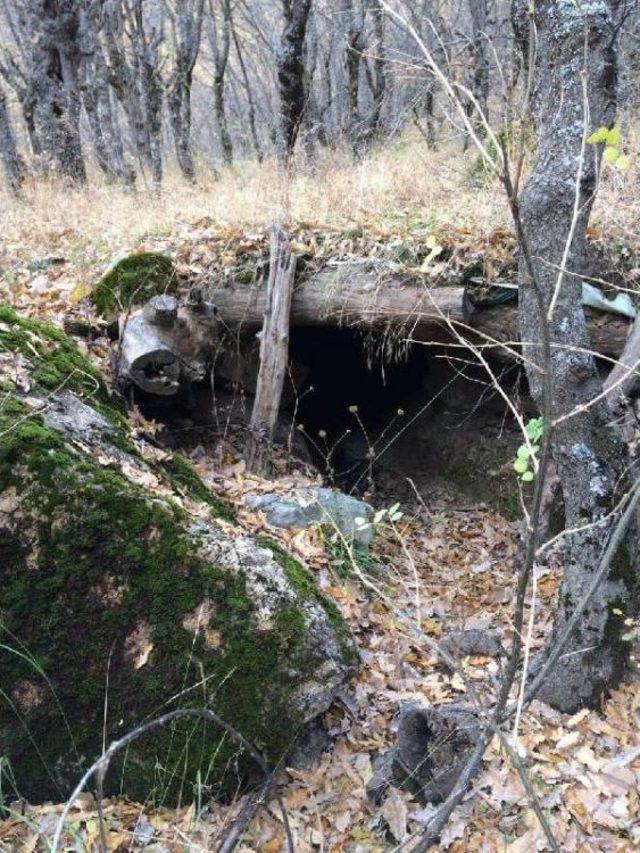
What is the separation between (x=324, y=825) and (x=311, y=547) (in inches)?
67.8

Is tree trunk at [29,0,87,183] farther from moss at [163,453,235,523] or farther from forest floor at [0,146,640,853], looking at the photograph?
moss at [163,453,235,523]

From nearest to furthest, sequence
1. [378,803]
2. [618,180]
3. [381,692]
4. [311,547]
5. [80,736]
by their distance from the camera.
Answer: [80,736]
[378,803]
[381,692]
[311,547]
[618,180]

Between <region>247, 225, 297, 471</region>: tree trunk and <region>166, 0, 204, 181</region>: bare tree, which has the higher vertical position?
<region>166, 0, 204, 181</region>: bare tree

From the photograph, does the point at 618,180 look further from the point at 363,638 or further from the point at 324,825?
the point at 324,825

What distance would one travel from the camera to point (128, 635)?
10.1 feet

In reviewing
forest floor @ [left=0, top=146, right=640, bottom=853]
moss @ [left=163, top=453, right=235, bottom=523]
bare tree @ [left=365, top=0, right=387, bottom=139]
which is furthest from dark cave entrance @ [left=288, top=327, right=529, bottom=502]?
bare tree @ [left=365, top=0, right=387, bottom=139]

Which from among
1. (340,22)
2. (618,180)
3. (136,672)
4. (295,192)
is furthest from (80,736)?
(340,22)

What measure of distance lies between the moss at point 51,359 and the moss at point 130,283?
1.16 meters

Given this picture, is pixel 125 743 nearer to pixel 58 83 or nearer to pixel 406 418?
pixel 406 418

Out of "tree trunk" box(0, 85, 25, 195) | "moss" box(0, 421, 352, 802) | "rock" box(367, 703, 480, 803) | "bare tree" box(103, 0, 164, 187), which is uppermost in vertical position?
"bare tree" box(103, 0, 164, 187)

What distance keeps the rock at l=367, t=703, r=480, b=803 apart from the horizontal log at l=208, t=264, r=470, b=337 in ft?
9.48

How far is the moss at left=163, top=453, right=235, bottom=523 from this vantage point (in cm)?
409

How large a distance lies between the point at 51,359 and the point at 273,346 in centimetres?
213

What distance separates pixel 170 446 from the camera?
217 inches
